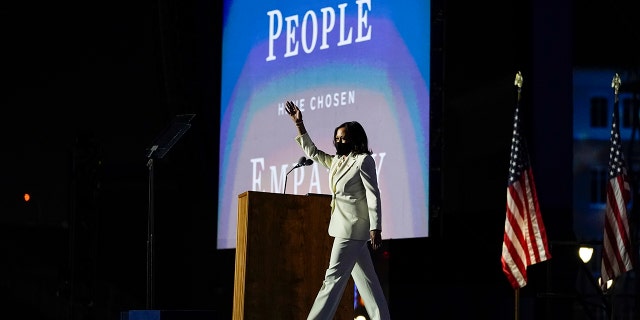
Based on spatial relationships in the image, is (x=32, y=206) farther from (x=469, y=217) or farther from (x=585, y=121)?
(x=585, y=121)

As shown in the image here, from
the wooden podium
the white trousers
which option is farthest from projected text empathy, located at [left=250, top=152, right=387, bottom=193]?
the white trousers

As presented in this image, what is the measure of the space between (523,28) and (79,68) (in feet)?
18.8

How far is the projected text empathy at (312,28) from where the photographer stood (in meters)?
9.01

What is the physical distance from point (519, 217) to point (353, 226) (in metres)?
1.95

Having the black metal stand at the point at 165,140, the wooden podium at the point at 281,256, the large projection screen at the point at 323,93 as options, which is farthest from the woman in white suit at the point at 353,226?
the large projection screen at the point at 323,93

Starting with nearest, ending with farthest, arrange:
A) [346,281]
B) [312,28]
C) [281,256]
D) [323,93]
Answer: [346,281] < [281,256] < [323,93] < [312,28]

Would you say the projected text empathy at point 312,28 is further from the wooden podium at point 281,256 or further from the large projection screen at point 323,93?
the wooden podium at point 281,256

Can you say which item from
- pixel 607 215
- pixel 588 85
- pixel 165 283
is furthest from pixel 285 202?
pixel 588 85

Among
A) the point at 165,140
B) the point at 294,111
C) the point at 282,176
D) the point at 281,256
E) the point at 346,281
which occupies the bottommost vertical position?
the point at 346,281

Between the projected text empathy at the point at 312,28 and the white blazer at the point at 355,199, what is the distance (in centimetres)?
255

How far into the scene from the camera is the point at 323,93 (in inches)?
369

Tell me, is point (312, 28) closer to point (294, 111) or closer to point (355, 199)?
point (294, 111)

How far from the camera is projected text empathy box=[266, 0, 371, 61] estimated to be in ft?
29.6

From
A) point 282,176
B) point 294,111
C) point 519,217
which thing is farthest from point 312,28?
point 294,111
